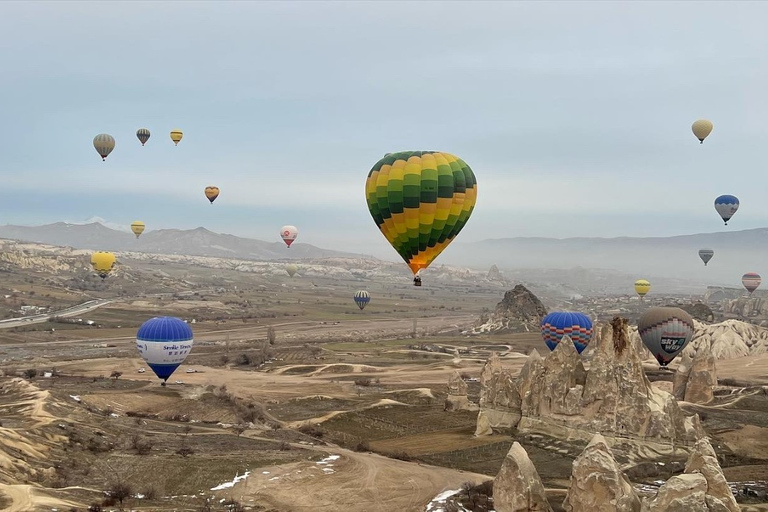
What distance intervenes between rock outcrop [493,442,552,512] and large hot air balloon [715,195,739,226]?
315ft

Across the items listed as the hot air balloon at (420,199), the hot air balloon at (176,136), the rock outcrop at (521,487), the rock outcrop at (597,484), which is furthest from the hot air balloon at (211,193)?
the rock outcrop at (597,484)

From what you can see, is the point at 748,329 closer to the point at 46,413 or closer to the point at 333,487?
the point at 333,487

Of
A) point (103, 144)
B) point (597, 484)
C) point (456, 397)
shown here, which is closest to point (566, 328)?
point (456, 397)

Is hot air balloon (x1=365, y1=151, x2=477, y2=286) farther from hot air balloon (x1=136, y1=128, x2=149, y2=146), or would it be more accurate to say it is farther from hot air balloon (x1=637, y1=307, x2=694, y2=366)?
hot air balloon (x1=136, y1=128, x2=149, y2=146)

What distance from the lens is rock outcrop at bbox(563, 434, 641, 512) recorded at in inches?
1273

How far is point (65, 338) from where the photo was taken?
139 metres

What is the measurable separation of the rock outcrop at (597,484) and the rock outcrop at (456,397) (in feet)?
134

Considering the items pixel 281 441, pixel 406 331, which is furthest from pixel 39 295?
pixel 281 441

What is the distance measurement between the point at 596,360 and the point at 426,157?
829 inches

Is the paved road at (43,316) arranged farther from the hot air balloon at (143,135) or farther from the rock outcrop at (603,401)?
the rock outcrop at (603,401)

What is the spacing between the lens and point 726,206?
11912 cm

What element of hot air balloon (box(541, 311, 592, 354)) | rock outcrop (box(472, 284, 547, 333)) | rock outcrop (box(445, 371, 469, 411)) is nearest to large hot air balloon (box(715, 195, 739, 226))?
hot air balloon (box(541, 311, 592, 354))

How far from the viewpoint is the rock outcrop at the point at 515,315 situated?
171 metres

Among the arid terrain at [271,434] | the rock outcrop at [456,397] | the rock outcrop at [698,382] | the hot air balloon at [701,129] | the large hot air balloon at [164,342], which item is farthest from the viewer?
the hot air balloon at [701,129]
